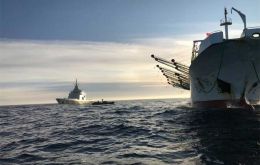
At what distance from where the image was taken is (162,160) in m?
13.7

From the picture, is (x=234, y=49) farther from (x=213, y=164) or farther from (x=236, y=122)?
(x=213, y=164)

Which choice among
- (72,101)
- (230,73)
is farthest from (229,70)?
(72,101)

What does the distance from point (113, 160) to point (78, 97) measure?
136 m

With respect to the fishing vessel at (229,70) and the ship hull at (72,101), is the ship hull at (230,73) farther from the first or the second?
the ship hull at (72,101)

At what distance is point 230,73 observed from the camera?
1396 inches

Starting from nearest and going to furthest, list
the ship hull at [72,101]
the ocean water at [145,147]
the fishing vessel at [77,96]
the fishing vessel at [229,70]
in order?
the ocean water at [145,147], the fishing vessel at [229,70], the ship hull at [72,101], the fishing vessel at [77,96]

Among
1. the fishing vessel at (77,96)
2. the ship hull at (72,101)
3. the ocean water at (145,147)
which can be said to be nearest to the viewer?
the ocean water at (145,147)

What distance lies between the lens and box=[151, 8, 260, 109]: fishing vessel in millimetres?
33812

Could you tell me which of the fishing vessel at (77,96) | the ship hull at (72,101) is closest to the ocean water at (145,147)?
the ship hull at (72,101)

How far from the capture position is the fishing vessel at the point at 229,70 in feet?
111

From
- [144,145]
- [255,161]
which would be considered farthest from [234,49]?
[255,161]

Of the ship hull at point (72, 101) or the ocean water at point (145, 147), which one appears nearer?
the ocean water at point (145, 147)

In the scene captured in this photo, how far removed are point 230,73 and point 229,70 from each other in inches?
13.2

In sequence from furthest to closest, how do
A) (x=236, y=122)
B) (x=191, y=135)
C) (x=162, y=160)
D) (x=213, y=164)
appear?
(x=236, y=122)
(x=191, y=135)
(x=162, y=160)
(x=213, y=164)
